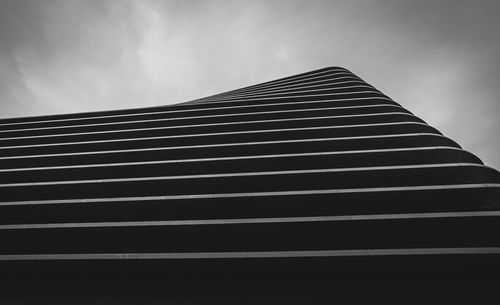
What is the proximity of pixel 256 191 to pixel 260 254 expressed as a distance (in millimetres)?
1496

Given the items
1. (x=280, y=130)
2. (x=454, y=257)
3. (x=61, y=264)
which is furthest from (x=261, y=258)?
(x=280, y=130)

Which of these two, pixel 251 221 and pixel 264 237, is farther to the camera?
pixel 251 221

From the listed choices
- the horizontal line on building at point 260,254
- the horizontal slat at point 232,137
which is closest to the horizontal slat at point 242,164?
the horizontal slat at point 232,137

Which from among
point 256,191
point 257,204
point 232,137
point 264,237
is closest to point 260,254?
point 264,237

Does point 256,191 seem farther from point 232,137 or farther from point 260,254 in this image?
point 232,137

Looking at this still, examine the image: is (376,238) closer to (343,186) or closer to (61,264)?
(343,186)

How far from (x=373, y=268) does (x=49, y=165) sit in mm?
7829

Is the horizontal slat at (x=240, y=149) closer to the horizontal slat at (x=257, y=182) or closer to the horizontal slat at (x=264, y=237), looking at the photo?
the horizontal slat at (x=257, y=182)

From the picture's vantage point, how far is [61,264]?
4.83 meters

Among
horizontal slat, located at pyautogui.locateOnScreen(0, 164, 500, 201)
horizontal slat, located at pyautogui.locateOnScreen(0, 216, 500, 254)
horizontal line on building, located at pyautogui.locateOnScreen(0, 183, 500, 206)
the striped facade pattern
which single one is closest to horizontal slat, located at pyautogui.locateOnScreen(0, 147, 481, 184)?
the striped facade pattern

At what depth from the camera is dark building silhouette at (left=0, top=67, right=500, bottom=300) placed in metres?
4.46

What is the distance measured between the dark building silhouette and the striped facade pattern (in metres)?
0.02

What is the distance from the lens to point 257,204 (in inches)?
210

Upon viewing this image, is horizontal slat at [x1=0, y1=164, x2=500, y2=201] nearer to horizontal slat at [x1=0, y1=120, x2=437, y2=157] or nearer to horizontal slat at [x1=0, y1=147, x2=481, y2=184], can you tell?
horizontal slat at [x1=0, y1=147, x2=481, y2=184]
